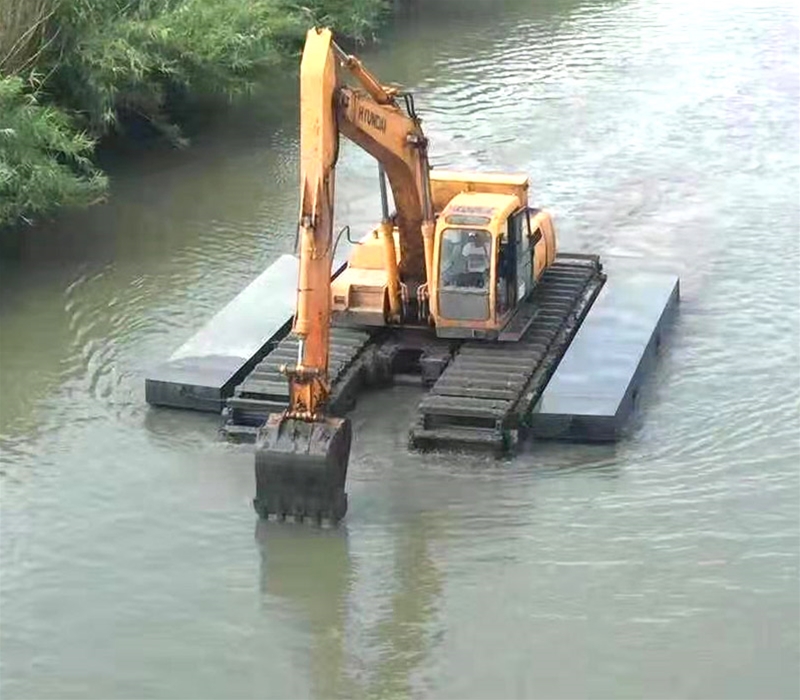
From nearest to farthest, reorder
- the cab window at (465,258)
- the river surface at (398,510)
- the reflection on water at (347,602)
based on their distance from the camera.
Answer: the reflection on water at (347,602), the river surface at (398,510), the cab window at (465,258)

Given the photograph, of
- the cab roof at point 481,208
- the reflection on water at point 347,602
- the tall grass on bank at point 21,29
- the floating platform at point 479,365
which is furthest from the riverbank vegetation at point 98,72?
the reflection on water at point 347,602

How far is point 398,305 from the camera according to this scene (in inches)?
708

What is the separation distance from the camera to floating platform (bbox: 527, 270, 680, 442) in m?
16.1

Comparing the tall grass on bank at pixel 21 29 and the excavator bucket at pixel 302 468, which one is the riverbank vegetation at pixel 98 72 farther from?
the excavator bucket at pixel 302 468

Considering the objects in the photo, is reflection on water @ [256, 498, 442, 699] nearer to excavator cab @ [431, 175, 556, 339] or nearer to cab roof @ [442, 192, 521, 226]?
excavator cab @ [431, 175, 556, 339]

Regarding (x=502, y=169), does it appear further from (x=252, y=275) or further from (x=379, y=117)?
(x=379, y=117)

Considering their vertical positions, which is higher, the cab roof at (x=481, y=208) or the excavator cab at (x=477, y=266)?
the cab roof at (x=481, y=208)

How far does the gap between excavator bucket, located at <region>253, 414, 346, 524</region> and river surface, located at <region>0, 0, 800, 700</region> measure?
234 millimetres

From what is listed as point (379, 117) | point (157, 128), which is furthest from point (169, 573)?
point (157, 128)

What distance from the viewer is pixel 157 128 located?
27922mm

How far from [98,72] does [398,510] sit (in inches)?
475

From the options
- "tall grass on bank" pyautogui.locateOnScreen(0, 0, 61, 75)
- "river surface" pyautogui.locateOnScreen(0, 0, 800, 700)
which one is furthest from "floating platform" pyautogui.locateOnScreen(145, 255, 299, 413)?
"tall grass on bank" pyautogui.locateOnScreen(0, 0, 61, 75)

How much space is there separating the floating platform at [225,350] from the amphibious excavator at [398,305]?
15.2 inches

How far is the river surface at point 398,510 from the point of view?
13.0 metres
